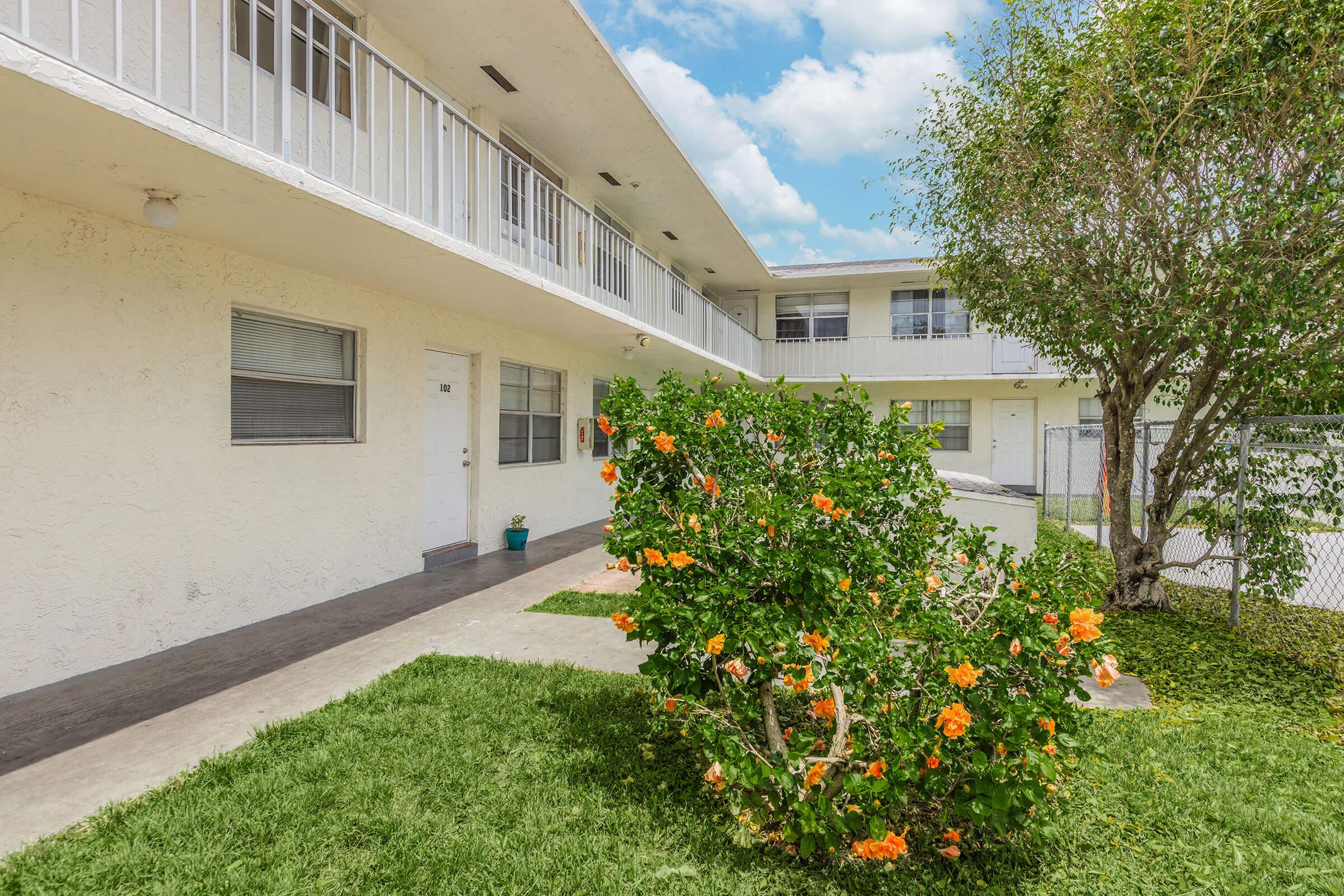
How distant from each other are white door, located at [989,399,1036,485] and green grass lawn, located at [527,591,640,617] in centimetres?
1381

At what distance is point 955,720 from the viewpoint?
2.21 metres

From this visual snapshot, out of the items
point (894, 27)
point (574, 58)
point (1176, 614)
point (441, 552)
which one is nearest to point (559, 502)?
point (441, 552)

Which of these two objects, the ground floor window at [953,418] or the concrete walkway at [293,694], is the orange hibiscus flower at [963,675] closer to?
the concrete walkway at [293,694]

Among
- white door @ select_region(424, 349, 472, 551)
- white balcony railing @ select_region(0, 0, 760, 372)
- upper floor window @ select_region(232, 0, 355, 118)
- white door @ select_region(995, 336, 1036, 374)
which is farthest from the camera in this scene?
white door @ select_region(995, 336, 1036, 374)

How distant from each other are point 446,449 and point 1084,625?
681 cm

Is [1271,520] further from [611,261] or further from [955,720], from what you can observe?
[611,261]

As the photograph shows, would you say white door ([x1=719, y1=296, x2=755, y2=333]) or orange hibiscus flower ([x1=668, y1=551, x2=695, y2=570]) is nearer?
orange hibiscus flower ([x1=668, y1=551, x2=695, y2=570])

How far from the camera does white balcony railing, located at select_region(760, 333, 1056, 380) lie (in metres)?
15.8

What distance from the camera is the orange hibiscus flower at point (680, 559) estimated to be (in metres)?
2.61

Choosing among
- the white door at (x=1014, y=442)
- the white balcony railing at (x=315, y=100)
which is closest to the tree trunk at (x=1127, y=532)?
the white balcony railing at (x=315, y=100)

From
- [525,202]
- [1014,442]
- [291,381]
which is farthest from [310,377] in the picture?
[1014,442]

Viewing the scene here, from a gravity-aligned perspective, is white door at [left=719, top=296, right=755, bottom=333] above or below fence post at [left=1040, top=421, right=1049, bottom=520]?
above

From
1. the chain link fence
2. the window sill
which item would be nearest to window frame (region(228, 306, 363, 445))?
the window sill

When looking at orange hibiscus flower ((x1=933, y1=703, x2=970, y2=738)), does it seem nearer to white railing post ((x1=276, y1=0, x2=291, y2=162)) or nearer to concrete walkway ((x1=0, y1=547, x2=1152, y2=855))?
concrete walkway ((x1=0, y1=547, x2=1152, y2=855))
